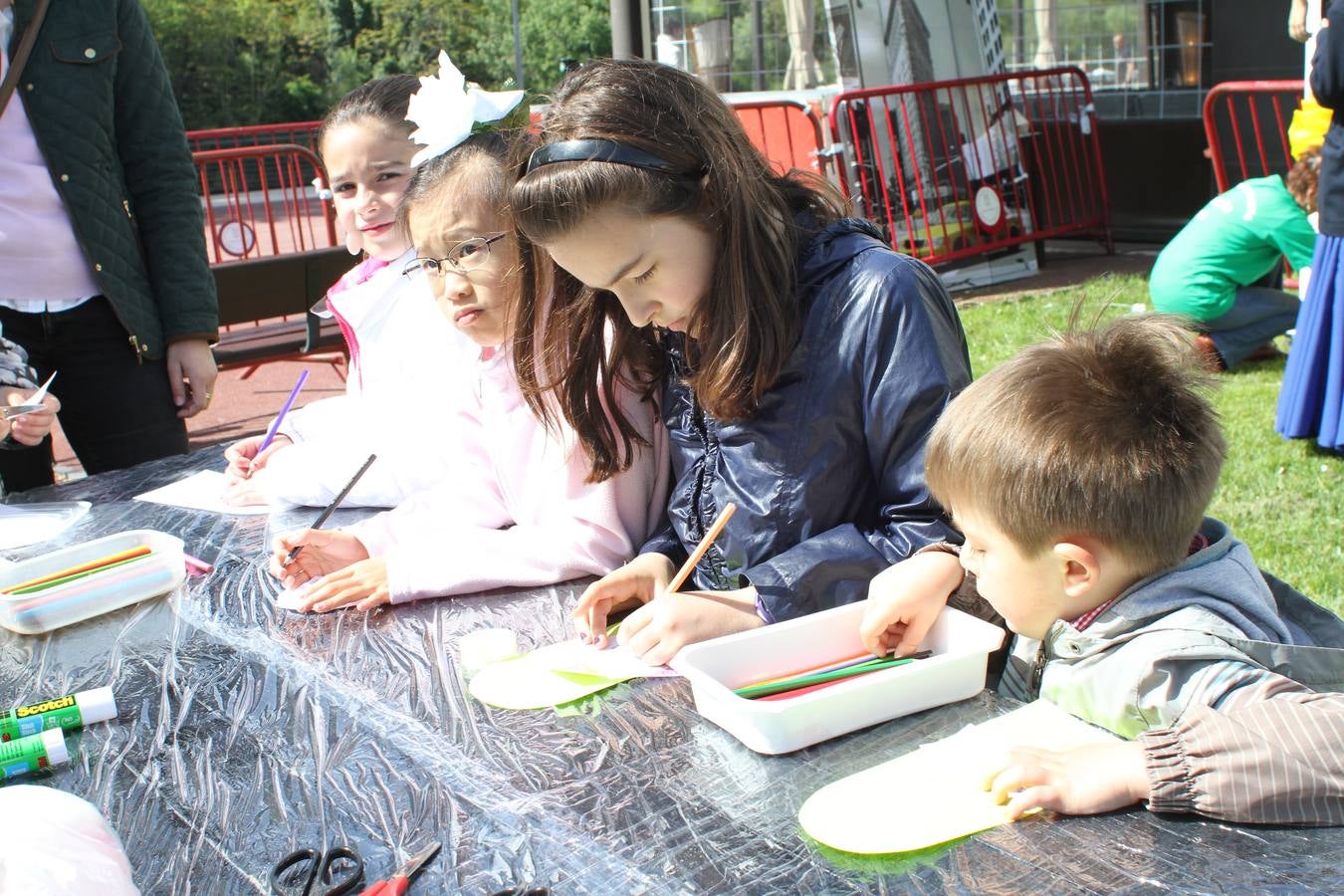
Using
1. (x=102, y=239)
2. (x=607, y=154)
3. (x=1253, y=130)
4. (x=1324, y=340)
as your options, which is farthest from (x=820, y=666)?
(x=1253, y=130)

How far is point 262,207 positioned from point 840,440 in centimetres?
1208

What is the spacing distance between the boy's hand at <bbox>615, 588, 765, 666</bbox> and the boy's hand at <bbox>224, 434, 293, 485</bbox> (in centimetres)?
115

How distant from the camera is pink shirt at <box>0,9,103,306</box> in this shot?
2.37m

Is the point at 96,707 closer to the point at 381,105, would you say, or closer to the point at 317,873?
the point at 317,873

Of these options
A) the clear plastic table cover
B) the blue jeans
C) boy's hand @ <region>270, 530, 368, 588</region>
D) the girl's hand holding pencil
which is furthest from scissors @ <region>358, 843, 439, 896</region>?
the blue jeans

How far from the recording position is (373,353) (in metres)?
2.33

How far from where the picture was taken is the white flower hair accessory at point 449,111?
180 cm

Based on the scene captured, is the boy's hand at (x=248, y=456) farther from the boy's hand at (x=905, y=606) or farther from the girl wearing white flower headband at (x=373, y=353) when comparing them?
the boy's hand at (x=905, y=606)

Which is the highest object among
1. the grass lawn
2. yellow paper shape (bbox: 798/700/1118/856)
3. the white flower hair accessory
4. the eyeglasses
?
the white flower hair accessory

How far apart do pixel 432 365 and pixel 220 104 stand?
717 inches

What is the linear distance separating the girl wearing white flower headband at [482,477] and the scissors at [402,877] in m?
0.64

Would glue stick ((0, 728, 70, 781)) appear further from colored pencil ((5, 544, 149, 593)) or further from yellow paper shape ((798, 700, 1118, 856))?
yellow paper shape ((798, 700, 1118, 856))

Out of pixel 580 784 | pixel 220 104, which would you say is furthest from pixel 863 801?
pixel 220 104

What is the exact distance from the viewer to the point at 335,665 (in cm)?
144
